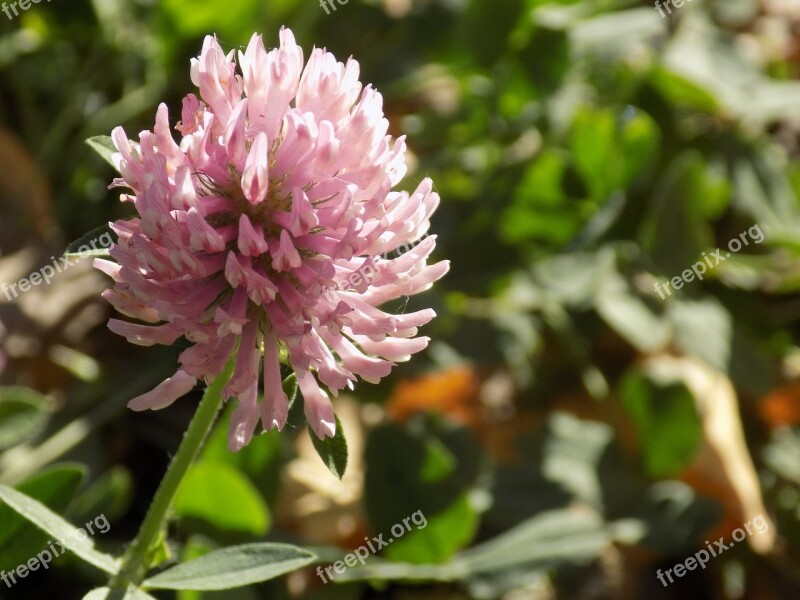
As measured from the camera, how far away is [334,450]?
1.28 metres

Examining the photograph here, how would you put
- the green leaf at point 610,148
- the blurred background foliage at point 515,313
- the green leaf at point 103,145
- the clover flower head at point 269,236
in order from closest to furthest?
the clover flower head at point 269,236, the green leaf at point 103,145, the blurred background foliage at point 515,313, the green leaf at point 610,148

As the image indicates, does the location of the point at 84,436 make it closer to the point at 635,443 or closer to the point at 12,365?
the point at 12,365

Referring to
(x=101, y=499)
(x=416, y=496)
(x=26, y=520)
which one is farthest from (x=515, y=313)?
(x=26, y=520)

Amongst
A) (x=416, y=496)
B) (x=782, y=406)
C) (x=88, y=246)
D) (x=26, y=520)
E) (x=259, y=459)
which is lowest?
(x=782, y=406)

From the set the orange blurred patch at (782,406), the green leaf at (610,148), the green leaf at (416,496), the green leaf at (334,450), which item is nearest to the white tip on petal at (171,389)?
the green leaf at (334,450)

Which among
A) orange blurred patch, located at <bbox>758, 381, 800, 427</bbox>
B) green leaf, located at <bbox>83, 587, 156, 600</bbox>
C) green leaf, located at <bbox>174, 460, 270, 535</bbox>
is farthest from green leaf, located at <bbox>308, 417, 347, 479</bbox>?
orange blurred patch, located at <bbox>758, 381, 800, 427</bbox>

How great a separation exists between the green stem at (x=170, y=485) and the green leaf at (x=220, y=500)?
0.45m

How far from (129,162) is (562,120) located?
1.88 meters

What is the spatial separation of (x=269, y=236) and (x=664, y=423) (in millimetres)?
1481

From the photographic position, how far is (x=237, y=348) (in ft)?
4.03

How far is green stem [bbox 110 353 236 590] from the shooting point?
1248mm

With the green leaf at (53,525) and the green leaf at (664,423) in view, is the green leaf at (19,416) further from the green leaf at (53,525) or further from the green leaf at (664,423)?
the green leaf at (664,423)

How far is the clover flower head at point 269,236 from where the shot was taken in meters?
1.16

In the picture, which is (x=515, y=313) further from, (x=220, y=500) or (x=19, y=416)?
(x=19, y=416)
